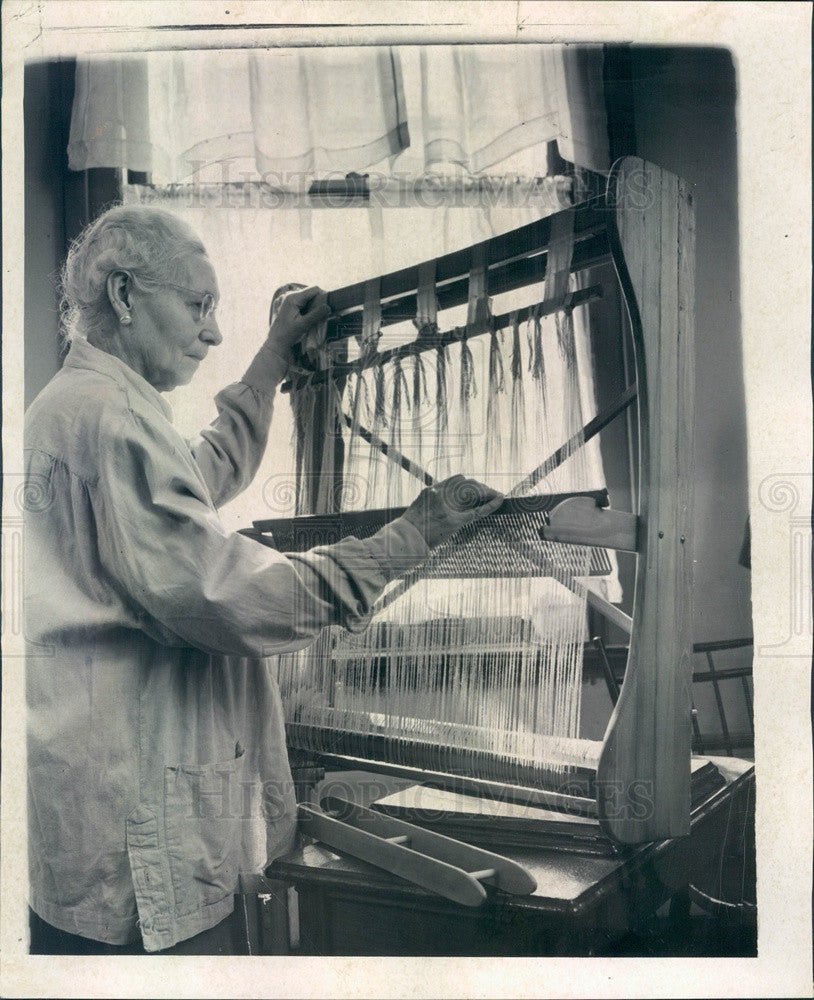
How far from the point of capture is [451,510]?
3.99 feet

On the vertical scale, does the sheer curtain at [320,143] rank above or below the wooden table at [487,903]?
above

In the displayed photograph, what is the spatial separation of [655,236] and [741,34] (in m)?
0.40

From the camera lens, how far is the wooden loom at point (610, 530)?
46.8 inches

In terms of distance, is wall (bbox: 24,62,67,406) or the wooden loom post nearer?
the wooden loom post

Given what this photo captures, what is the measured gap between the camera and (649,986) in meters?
1.28

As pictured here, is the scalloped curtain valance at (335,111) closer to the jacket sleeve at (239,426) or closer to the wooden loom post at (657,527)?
the wooden loom post at (657,527)

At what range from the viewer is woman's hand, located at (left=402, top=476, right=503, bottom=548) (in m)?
1.21

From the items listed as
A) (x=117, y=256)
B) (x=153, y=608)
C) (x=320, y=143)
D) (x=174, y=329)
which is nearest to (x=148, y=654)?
(x=153, y=608)

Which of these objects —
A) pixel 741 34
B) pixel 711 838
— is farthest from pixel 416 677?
pixel 741 34

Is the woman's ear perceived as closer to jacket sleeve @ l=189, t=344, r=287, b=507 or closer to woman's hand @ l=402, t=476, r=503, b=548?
jacket sleeve @ l=189, t=344, r=287, b=507

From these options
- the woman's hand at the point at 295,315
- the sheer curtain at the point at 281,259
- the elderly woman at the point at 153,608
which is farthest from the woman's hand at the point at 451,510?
the woman's hand at the point at 295,315

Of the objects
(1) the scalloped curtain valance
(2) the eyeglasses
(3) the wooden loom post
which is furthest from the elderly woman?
(3) the wooden loom post

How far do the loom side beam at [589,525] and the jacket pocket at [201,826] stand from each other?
56 cm

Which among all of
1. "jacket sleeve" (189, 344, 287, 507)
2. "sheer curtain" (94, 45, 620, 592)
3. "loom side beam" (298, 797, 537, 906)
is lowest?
"loom side beam" (298, 797, 537, 906)
